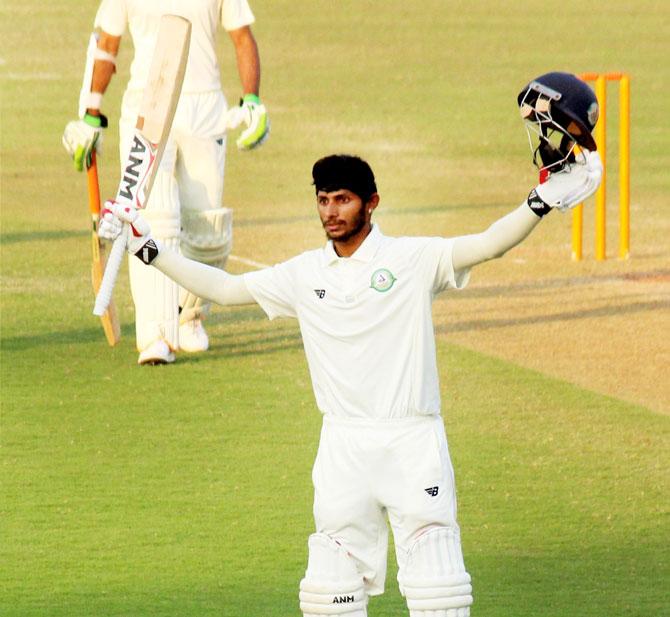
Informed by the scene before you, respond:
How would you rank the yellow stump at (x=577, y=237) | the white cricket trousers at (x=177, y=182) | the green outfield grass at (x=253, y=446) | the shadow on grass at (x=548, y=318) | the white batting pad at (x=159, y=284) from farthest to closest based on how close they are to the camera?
1. the yellow stump at (x=577, y=237)
2. the shadow on grass at (x=548, y=318)
3. the white cricket trousers at (x=177, y=182)
4. the white batting pad at (x=159, y=284)
5. the green outfield grass at (x=253, y=446)

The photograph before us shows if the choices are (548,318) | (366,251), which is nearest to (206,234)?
(548,318)

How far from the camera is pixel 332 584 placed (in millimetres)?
5652

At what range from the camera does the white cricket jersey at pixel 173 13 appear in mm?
10359

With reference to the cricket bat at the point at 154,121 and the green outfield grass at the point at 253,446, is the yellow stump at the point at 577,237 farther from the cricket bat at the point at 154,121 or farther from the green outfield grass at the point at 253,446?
the cricket bat at the point at 154,121

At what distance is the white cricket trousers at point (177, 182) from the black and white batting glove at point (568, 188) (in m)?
4.82

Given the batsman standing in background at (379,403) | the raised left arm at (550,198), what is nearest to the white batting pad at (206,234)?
the batsman standing in background at (379,403)

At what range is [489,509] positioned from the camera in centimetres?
795

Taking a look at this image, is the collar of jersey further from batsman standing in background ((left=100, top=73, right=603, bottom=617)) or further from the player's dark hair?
the player's dark hair

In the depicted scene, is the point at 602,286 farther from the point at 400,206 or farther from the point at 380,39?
the point at 380,39

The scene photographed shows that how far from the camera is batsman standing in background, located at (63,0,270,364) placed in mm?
10305

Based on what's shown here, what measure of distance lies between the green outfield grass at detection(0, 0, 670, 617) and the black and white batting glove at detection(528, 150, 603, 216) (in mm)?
1734

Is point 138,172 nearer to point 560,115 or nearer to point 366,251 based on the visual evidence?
point 366,251

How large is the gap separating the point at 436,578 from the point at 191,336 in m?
5.50

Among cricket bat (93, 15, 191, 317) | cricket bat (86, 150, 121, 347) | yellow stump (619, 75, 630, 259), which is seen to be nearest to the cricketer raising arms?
cricket bat (93, 15, 191, 317)
